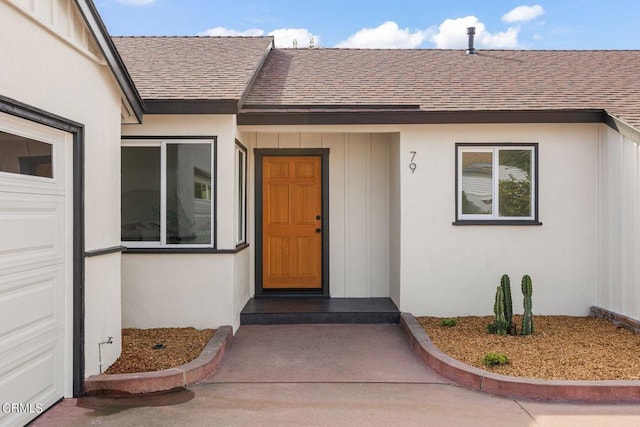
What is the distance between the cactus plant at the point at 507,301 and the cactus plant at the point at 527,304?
0.16 m

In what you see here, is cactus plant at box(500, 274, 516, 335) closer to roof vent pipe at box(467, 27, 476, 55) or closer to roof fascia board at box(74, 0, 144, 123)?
roof fascia board at box(74, 0, 144, 123)

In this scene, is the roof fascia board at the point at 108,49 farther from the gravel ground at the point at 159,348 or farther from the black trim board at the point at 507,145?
the black trim board at the point at 507,145

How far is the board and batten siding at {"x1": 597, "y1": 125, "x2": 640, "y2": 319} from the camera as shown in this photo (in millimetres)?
7145

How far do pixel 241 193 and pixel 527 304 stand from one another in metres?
4.37

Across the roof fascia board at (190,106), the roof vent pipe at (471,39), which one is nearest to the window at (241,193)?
the roof fascia board at (190,106)

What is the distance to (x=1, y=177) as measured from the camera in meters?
3.97

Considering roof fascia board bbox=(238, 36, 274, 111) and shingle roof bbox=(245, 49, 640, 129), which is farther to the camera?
shingle roof bbox=(245, 49, 640, 129)

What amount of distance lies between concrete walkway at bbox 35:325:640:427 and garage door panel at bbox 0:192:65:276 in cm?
134

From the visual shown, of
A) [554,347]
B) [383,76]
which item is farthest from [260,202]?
[554,347]

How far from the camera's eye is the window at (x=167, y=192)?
7.43 m

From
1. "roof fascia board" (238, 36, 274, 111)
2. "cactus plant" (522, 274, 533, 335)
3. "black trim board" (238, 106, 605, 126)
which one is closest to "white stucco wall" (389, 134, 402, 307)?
"black trim board" (238, 106, 605, 126)

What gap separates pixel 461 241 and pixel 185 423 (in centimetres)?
492

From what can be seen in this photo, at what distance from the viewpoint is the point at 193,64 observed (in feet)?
29.5

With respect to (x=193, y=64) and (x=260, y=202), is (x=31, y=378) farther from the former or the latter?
(x=193, y=64)
